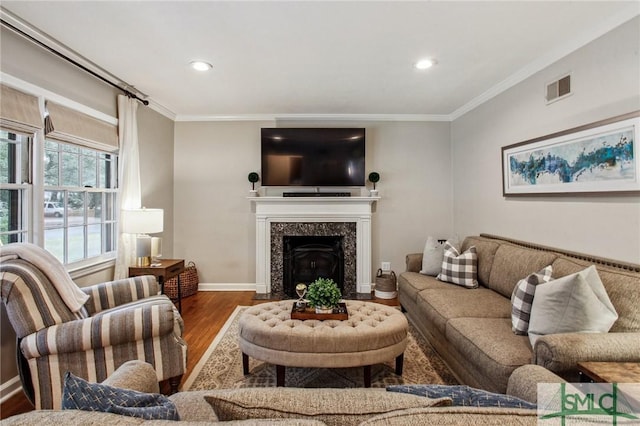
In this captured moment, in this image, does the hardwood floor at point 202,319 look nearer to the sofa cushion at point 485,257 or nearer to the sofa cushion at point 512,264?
the sofa cushion at point 485,257

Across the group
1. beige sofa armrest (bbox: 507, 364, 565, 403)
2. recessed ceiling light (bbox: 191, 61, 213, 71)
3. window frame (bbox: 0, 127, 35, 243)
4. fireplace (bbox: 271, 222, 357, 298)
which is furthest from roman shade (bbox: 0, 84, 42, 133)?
beige sofa armrest (bbox: 507, 364, 565, 403)

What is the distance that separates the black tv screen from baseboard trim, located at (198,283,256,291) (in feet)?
5.00

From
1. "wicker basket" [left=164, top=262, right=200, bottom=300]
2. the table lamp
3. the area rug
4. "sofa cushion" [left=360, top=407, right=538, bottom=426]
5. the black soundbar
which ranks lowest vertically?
the area rug

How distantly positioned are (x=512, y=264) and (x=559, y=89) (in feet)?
4.85

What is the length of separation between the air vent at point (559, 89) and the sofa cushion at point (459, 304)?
5.64 ft

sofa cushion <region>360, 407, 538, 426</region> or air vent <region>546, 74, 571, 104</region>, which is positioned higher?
air vent <region>546, 74, 571, 104</region>

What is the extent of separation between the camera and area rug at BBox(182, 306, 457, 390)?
84.6 inches

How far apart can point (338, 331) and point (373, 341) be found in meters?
0.24

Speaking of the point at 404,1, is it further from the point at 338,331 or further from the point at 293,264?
the point at 293,264

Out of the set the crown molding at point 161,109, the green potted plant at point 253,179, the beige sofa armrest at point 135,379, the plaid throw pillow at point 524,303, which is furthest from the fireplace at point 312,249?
the beige sofa armrest at point 135,379

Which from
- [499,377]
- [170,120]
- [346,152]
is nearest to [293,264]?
[346,152]

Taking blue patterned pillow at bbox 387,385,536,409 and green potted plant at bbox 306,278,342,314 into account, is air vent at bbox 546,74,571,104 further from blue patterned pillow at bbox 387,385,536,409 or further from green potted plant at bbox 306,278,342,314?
blue patterned pillow at bbox 387,385,536,409

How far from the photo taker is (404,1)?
186 centimetres

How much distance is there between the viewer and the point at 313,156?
4.20 m
